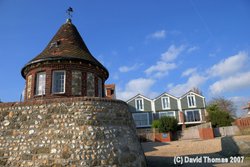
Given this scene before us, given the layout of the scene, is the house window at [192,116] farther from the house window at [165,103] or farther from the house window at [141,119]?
the house window at [141,119]

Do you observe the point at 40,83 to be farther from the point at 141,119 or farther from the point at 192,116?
the point at 192,116

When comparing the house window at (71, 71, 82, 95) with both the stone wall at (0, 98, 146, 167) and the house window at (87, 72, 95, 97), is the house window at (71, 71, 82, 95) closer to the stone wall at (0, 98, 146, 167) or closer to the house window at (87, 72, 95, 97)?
the house window at (87, 72, 95, 97)

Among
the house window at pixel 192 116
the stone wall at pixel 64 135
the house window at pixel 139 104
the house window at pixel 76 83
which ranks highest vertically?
the house window at pixel 139 104

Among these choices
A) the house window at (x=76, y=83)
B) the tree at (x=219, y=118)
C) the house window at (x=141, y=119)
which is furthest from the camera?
the house window at (x=141, y=119)

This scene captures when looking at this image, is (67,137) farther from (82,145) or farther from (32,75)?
(32,75)

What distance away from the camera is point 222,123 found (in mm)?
33188

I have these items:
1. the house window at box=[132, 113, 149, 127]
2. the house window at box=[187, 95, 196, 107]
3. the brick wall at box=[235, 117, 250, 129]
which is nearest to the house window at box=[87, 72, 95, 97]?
the brick wall at box=[235, 117, 250, 129]

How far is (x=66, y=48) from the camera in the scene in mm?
13453

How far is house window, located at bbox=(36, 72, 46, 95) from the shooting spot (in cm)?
1222

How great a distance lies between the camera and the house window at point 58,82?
40.0ft

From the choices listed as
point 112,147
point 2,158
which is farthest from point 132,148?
point 2,158

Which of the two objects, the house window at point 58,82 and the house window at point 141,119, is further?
the house window at point 141,119

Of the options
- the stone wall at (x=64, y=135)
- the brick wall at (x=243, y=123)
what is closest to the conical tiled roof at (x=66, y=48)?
the stone wall at (x=64, y=135)

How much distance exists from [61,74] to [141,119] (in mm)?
29916
